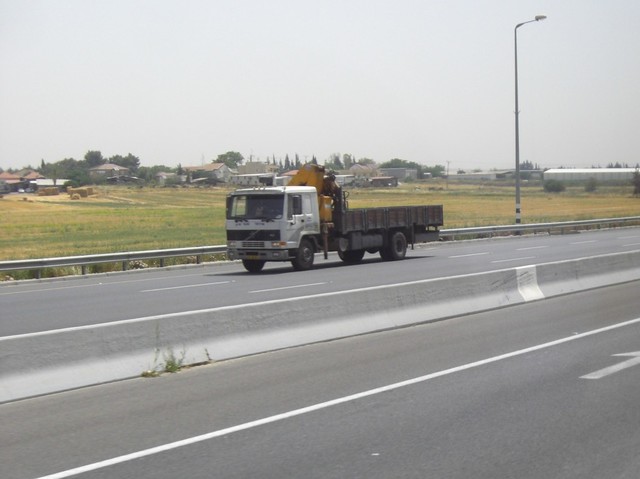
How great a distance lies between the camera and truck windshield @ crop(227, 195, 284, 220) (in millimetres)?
29297

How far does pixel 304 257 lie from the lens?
2992 cm

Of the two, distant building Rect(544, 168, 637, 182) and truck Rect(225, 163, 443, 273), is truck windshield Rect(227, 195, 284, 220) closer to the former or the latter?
truck Rect(225, 163, 443, 273)

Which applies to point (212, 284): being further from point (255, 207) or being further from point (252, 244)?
point (255, 207)

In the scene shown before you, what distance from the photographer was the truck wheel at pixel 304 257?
29672 mm

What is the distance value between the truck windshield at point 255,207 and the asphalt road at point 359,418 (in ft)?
52.7

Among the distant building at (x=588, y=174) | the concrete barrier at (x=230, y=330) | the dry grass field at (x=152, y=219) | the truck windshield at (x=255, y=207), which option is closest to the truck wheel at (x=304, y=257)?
the truck windshield at (x=255, y=207)

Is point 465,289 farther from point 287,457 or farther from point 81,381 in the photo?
point 287,457

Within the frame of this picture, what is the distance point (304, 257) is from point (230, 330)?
1766 centimetres

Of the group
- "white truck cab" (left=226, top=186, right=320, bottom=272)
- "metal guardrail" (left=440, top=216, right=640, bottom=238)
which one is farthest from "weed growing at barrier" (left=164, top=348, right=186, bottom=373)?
"metal guardrail" (left=440, top=216, right=640, bottom=238)

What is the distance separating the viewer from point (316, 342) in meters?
13.6

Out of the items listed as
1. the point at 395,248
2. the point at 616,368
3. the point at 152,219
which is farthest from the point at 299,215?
the point at 152,219

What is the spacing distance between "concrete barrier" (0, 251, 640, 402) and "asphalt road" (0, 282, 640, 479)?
215mm

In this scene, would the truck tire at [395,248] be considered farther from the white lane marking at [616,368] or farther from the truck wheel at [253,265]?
the white lane marking at [616,368]

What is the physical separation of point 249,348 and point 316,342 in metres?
1.42
